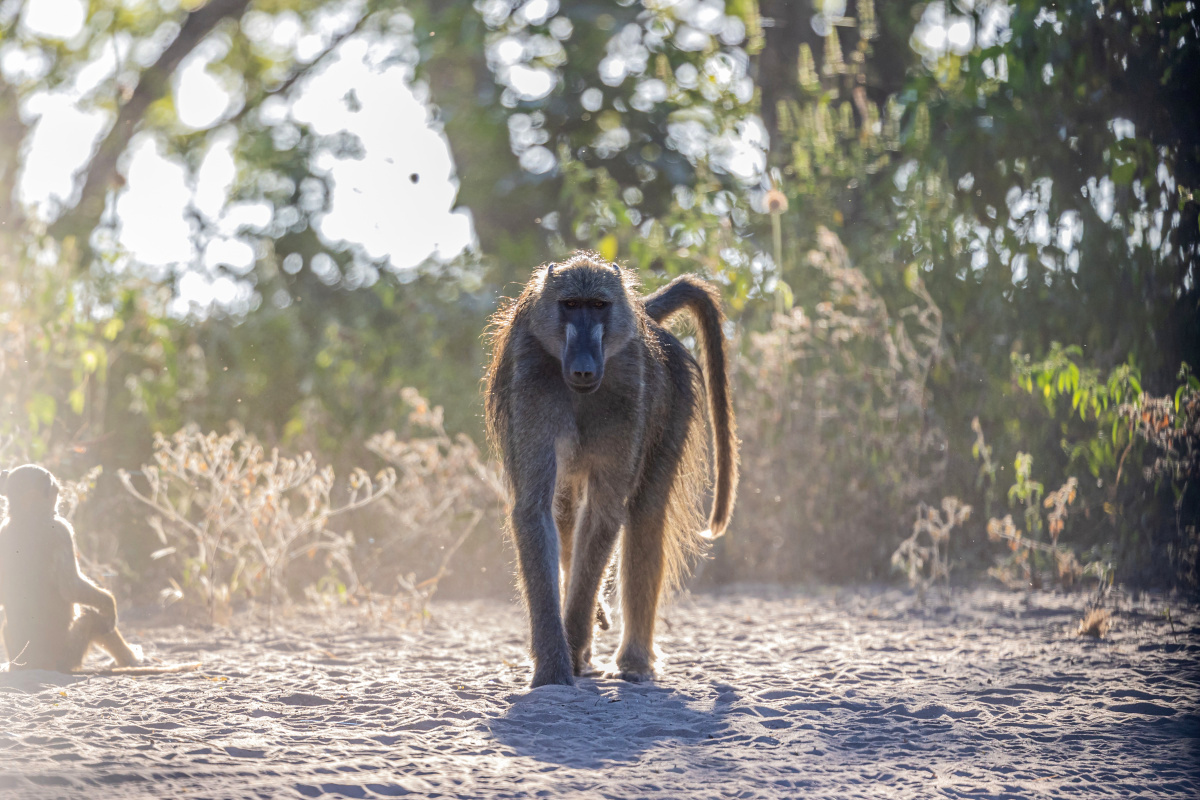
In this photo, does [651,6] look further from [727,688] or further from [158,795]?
[158,795]

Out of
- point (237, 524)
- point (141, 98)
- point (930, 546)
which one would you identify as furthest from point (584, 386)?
point (141, 98)

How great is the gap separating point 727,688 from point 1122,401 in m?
2.33

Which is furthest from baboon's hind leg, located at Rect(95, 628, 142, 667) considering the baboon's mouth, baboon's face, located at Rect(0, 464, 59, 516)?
→ the baboon's mouth

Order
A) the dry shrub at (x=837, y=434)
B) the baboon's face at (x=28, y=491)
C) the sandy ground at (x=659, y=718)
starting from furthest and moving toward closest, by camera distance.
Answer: the dry shrub at (x=837, y=434) < the baboon's face at (x=28, y=491) < the sandy ground at (x=659, y=718)

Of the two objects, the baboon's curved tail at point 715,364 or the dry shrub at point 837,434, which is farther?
the dry shrub at point 837,434

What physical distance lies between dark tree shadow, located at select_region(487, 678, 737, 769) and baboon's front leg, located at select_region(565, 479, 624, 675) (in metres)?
0.18

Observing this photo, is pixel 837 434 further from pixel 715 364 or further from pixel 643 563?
pixel 643 563

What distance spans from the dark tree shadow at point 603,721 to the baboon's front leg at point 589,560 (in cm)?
18

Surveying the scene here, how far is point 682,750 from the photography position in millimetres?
2617

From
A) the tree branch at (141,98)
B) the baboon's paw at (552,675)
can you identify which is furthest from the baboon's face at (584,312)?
the tree branch at (141,98)

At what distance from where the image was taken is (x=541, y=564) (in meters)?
3.41

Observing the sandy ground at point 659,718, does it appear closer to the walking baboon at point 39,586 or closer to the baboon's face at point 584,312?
the walking baboon at point 39,586

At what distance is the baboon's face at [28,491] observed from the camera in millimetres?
3480

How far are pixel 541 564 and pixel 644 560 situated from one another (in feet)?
1.79
